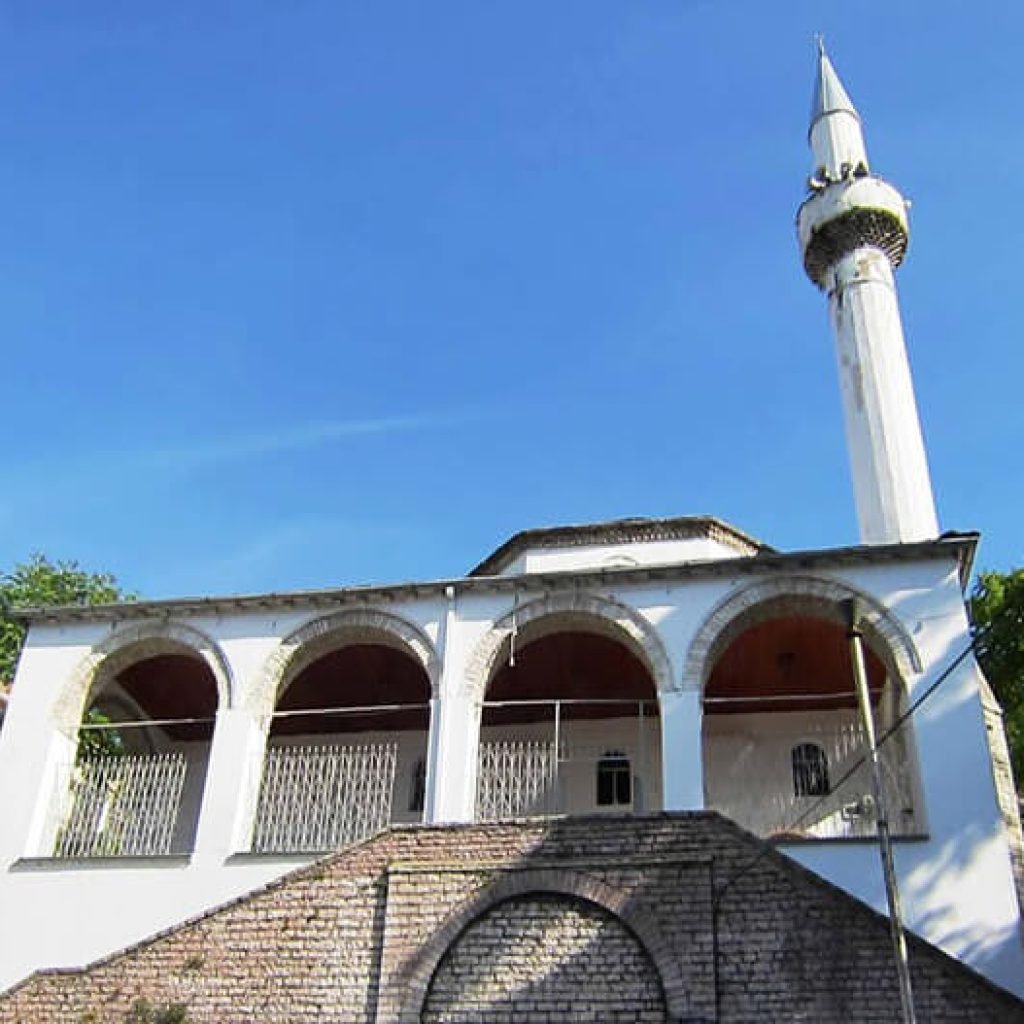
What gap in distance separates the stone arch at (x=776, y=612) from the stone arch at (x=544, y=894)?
3.17 metres

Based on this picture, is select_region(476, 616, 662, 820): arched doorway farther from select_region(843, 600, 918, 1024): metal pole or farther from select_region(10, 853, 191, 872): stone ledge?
select_region(843, 600, 918, 1024): metal pole

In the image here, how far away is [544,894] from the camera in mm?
10727

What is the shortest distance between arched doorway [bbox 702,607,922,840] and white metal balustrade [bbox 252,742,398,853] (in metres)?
4.17

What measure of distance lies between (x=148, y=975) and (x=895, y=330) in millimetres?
15428

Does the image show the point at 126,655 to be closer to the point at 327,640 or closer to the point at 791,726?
the point at 327,640

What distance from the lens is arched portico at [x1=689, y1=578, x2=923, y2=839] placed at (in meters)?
12.9

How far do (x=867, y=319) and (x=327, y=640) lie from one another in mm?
11178

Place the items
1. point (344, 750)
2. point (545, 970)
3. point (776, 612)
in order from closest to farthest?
point (545, 970) < point (776, 612) < point (344, 750)

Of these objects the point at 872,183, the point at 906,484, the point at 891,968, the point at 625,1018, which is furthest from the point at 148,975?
the point at 872,183

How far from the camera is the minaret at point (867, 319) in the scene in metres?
18.6

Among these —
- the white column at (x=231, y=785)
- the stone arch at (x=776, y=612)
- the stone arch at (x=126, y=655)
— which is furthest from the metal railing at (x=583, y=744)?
the stone arch at (x=126, y=655)

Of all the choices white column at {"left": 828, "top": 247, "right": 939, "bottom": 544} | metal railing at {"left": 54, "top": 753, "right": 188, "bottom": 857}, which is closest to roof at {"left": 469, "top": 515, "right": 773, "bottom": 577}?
white column at {"left": 828, "top": 247, "right": 939, "bottom": 544}

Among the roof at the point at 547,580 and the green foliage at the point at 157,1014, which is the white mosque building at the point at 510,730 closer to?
the roof at the point at 547,580

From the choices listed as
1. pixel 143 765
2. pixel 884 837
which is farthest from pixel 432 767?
pixel 884 837
